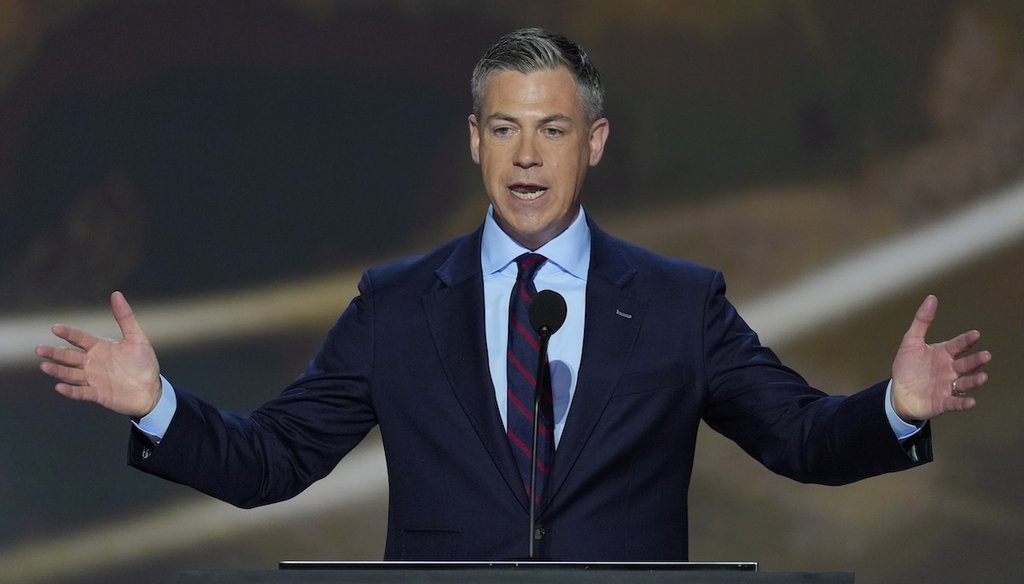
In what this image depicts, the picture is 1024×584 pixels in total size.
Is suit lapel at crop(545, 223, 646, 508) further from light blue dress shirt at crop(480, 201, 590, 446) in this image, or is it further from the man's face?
the man's face

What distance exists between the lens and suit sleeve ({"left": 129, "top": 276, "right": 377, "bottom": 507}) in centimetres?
243

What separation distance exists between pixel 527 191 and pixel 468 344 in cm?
30

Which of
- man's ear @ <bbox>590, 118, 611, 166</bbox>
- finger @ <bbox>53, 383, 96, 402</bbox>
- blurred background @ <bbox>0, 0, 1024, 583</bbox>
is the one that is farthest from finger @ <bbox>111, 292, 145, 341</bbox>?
blurred background @ <bbox>0, 0, 1024, 583</bbox>

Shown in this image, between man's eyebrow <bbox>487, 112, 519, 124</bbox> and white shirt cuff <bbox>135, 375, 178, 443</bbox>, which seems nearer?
white shirt cuff <bbox>135, 375, 178, 443</bbox>

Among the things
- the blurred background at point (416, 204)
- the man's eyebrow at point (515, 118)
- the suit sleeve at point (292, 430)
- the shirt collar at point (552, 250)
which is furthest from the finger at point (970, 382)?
the blurred background at point (416, 204)

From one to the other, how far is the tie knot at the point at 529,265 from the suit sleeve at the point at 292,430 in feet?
0.97

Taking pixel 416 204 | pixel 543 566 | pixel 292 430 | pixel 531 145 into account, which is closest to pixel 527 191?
pixel 531 145

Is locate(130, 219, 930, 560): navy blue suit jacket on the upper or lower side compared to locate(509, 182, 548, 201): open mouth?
lower

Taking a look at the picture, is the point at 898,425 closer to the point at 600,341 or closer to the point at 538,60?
the point at 600,341

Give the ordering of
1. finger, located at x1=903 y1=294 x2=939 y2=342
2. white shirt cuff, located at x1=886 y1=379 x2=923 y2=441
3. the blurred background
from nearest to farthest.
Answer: finger, located at x1=903 y1=294 x2=939 y2=342
white shirt cuff, located at x1=886 y1=379 x2=923 y2=441
the blurred background

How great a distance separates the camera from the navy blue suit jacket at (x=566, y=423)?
8.01 ft

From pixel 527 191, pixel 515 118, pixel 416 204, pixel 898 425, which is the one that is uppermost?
pixel 416 204

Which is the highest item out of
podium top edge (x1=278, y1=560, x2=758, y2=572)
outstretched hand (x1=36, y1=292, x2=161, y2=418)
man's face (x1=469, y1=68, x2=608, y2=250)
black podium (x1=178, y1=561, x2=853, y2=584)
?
man's face (x1=469, y1=68, x2=608, y2=250)

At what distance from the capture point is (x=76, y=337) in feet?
7.18
